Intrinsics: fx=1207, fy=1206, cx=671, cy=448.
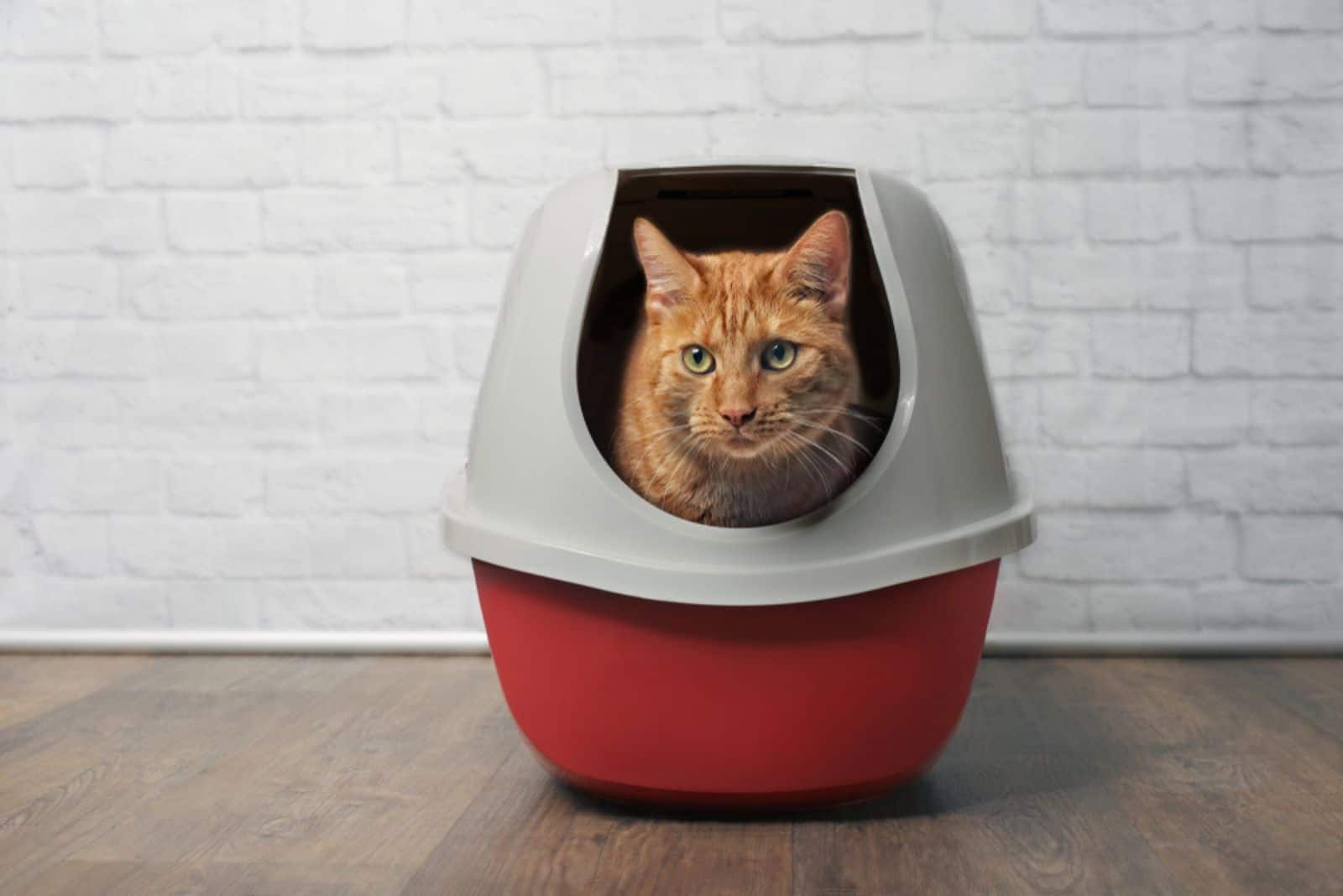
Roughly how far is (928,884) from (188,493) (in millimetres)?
1370

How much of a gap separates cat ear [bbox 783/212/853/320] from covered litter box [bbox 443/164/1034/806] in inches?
1.9

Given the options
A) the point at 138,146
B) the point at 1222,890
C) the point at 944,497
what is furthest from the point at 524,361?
the point at 138,146

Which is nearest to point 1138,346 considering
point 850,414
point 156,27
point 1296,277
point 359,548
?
point 1296,277

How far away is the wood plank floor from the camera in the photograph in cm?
102

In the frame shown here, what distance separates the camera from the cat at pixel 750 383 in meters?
1.07

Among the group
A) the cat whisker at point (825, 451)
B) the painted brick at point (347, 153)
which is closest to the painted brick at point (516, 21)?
the painted brick at point (347, 153)

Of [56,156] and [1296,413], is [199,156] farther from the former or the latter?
[1296,413]

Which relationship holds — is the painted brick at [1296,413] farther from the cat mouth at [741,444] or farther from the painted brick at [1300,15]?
the cat mouth at [741,444]

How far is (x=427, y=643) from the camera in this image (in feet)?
6.15

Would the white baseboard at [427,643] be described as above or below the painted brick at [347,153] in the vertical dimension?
below

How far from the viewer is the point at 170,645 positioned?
6.19 feet

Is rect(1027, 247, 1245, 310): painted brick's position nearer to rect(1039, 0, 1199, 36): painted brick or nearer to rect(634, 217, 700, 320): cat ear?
rect(1039, 0, 1199, 36): painted brick

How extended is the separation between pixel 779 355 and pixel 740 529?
0.16 metres

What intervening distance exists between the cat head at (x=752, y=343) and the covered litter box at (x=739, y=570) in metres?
0.06
